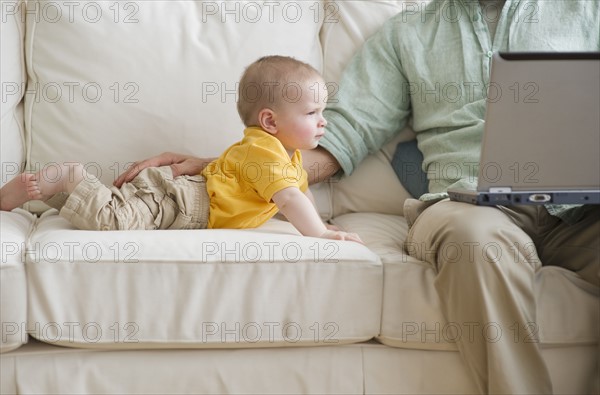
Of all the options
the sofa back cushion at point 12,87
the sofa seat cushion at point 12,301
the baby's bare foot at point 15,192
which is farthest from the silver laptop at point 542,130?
the sofa back cushion at point 12,87

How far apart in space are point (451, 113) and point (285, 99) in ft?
1.34

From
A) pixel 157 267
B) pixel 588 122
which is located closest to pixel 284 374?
pixel 157 267

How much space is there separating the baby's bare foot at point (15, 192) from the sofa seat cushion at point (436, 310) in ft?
2.44

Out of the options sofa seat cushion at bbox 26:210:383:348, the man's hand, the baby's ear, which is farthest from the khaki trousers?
the man's hand

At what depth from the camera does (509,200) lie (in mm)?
1406

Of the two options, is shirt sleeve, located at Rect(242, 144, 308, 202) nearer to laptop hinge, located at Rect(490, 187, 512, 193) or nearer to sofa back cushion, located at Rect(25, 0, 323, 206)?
sofa back cushion, located at Rect(25, 0, 323, 206)

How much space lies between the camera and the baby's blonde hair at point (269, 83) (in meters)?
1.68

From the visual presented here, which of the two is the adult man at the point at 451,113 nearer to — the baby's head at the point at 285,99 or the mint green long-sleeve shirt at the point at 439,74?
the mint green long-sleeve shirt at the point at 439,74

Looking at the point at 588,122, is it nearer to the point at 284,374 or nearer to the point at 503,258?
the point at 503,258

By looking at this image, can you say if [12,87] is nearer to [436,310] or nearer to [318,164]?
[318,164]

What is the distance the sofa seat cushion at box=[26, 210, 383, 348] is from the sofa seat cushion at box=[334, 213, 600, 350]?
3 centimetres

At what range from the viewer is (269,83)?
1688 mm

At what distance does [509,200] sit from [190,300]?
0.56 meters

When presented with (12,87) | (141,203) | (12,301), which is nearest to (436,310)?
(141,203)
